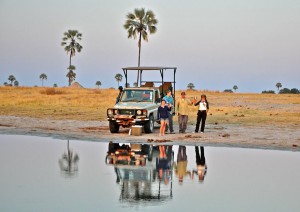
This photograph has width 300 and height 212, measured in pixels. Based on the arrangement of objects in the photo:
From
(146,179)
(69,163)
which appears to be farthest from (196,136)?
(146,179)

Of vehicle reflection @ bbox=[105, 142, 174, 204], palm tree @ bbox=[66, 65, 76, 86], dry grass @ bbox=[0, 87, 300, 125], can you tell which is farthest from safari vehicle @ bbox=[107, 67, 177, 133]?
palm tree @ bbox=[66, 65, 76, 86]

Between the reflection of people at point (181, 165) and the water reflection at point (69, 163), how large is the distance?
7.18 ft

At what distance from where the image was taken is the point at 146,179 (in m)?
11.7

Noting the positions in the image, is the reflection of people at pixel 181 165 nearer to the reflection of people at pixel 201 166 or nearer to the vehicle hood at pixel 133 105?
the reflection of people at pixel 201 166

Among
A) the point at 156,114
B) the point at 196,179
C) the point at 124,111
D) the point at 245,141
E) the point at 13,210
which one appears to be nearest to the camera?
the point at 13,210

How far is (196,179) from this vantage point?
11.9 metres

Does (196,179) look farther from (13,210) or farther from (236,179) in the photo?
(13,210)

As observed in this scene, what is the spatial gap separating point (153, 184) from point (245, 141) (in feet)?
35.0

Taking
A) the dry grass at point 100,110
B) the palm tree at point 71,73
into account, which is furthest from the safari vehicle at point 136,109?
the palm tree at point 71,73

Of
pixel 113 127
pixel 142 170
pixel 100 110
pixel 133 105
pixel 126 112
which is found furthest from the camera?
pixel 100 110

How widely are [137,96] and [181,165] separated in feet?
36.4

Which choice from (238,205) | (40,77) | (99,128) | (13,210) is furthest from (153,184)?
(40,77)

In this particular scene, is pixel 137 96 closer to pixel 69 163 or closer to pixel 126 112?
pixel 126 112

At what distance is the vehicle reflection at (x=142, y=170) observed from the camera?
10.0 meters
